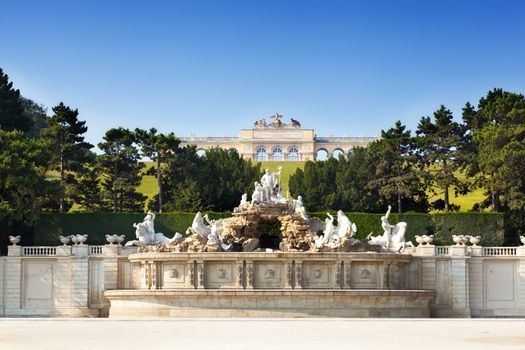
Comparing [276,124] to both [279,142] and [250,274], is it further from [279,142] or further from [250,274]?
[250,274]

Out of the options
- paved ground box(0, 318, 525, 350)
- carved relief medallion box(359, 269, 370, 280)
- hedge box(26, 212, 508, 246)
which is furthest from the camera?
hedge box(26, 212, 508, 246)

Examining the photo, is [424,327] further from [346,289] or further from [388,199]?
[388,199]

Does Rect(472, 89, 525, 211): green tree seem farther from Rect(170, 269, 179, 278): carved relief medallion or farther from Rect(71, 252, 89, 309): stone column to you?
Rect(71, 252, 89, 309): stone column

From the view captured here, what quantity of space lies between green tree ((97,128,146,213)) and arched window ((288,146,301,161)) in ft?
221

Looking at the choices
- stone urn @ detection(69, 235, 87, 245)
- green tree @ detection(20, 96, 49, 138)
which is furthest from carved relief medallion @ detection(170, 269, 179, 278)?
green tree @ detection(20, 96, 49, 138)

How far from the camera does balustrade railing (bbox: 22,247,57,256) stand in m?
61.1

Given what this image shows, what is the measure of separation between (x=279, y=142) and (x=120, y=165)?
69326 mm

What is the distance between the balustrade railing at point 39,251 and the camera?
6112 centimetres

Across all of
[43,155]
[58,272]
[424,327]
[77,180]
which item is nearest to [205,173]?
[77,180]

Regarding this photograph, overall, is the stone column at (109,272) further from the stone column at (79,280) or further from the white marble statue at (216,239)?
the white marble statue at (216,239)

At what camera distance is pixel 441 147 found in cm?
8006

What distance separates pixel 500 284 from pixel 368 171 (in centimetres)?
2388

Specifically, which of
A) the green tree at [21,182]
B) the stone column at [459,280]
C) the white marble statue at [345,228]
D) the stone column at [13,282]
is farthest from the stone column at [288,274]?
the green tree at [21,182]

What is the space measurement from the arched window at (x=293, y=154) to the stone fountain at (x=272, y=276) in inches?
3439
